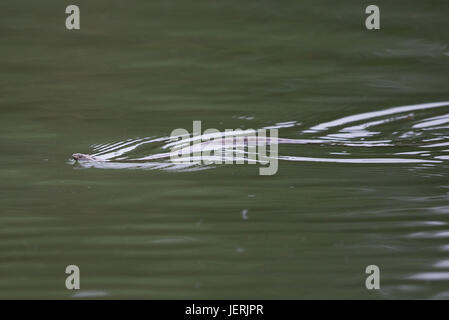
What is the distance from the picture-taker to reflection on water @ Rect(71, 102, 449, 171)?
430 cm

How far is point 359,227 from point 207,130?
6.26 feet

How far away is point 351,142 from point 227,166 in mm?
958

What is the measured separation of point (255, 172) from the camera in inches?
160

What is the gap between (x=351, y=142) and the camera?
473 centimetres

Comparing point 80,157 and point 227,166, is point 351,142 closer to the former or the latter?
point 227,166

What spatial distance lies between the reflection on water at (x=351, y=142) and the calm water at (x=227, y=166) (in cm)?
2

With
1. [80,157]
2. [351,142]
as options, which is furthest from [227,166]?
[351,142]

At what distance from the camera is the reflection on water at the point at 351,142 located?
14.1ft

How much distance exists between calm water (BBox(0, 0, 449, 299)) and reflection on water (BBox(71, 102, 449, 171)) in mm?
21

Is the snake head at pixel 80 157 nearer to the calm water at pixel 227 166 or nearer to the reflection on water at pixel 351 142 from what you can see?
the reflection on water at pixel 351 142

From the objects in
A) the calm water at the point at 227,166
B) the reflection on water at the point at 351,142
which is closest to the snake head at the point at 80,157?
the reflection on water at the point at 351,142

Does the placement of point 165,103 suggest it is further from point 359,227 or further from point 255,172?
point 359,227

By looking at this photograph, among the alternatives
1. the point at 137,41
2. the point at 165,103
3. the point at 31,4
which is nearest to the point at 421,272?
the point at 165,103

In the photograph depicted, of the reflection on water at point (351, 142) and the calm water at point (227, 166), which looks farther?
the reflection on water at point (351, 142)
